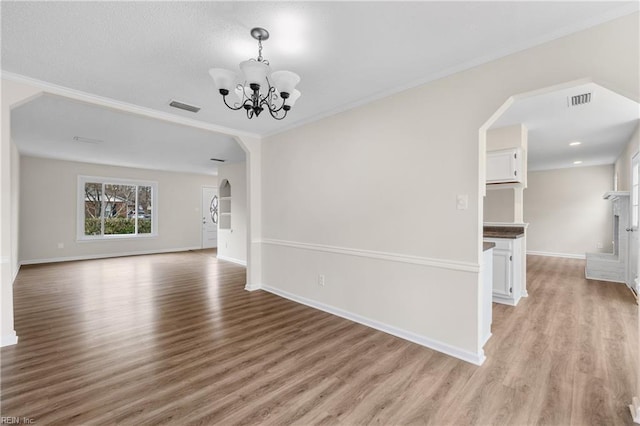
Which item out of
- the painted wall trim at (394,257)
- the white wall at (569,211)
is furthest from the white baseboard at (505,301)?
the white wall at (569,211)

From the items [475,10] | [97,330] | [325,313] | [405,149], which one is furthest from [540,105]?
[97,330]

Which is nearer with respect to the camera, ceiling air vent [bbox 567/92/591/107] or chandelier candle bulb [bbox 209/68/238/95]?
chandelier candle bulb [bbox 209/68/238/95]

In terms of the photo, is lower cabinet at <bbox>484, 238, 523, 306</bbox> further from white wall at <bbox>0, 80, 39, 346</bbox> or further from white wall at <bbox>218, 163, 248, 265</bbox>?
white wall at <bbox>0, 80, 39, 346</bbox>

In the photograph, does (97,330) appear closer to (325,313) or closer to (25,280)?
(325,313)

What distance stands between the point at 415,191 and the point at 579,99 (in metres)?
2.41

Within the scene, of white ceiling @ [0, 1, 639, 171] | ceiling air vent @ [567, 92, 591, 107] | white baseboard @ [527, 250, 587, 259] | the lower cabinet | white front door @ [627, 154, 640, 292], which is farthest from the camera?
white baseboard @ [527, 250, 587, 259]

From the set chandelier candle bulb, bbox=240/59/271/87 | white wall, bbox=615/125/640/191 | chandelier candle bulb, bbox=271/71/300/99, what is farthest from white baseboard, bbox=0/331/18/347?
white wall, bbox=615/125/640/191

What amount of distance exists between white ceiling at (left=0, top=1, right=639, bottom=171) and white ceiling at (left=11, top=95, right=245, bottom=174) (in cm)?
92

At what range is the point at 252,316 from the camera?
352 centimetres

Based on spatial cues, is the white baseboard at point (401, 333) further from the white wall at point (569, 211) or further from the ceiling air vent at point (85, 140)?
the white wall at point (569, 211)

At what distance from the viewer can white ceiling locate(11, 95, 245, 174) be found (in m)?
3.77

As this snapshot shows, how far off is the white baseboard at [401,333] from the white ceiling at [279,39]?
2.51m

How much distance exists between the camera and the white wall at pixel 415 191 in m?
2.12

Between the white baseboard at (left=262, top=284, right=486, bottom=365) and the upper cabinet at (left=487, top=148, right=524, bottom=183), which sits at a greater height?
the upper cabinet at (left=487, top=148, right=524, bottom=183)
